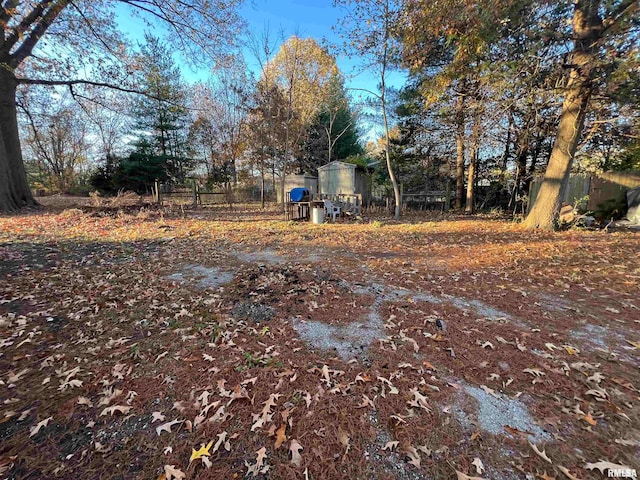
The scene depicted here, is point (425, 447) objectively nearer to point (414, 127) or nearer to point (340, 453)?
point (340, 453)

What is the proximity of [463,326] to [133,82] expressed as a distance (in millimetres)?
14540

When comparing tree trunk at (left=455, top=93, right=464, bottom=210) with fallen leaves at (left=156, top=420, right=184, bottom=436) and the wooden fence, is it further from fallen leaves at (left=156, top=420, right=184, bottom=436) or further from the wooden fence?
fallen leaves at (left=156, top=420, right=184, bottom=436)

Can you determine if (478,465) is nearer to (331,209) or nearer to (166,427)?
(166,427)

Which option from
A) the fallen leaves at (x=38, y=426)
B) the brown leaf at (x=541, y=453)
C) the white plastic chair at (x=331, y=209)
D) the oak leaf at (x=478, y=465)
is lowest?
the brown leaf at (x=541, y=453)

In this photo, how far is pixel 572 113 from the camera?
22.9ft

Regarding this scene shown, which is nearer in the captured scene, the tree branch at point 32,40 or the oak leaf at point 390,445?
the oak leaf at point 390,445

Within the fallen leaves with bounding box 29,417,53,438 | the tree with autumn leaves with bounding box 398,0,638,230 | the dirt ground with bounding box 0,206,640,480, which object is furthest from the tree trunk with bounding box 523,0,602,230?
the fallen leaves with bounding box 29,417,53,438

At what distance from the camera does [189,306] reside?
3.45m

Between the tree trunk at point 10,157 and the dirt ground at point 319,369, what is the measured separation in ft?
27.3

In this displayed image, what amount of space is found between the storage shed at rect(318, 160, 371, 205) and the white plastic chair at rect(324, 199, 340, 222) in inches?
144

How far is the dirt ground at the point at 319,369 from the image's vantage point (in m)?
1.61

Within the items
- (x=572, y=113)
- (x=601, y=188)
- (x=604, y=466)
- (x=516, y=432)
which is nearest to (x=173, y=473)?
(x=516, y=432)

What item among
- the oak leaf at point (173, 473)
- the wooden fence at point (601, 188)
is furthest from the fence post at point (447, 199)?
the oak leaf at point (173, 473)

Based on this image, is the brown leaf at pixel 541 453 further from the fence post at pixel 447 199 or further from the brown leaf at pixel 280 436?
the fence post at pixel 447 199
